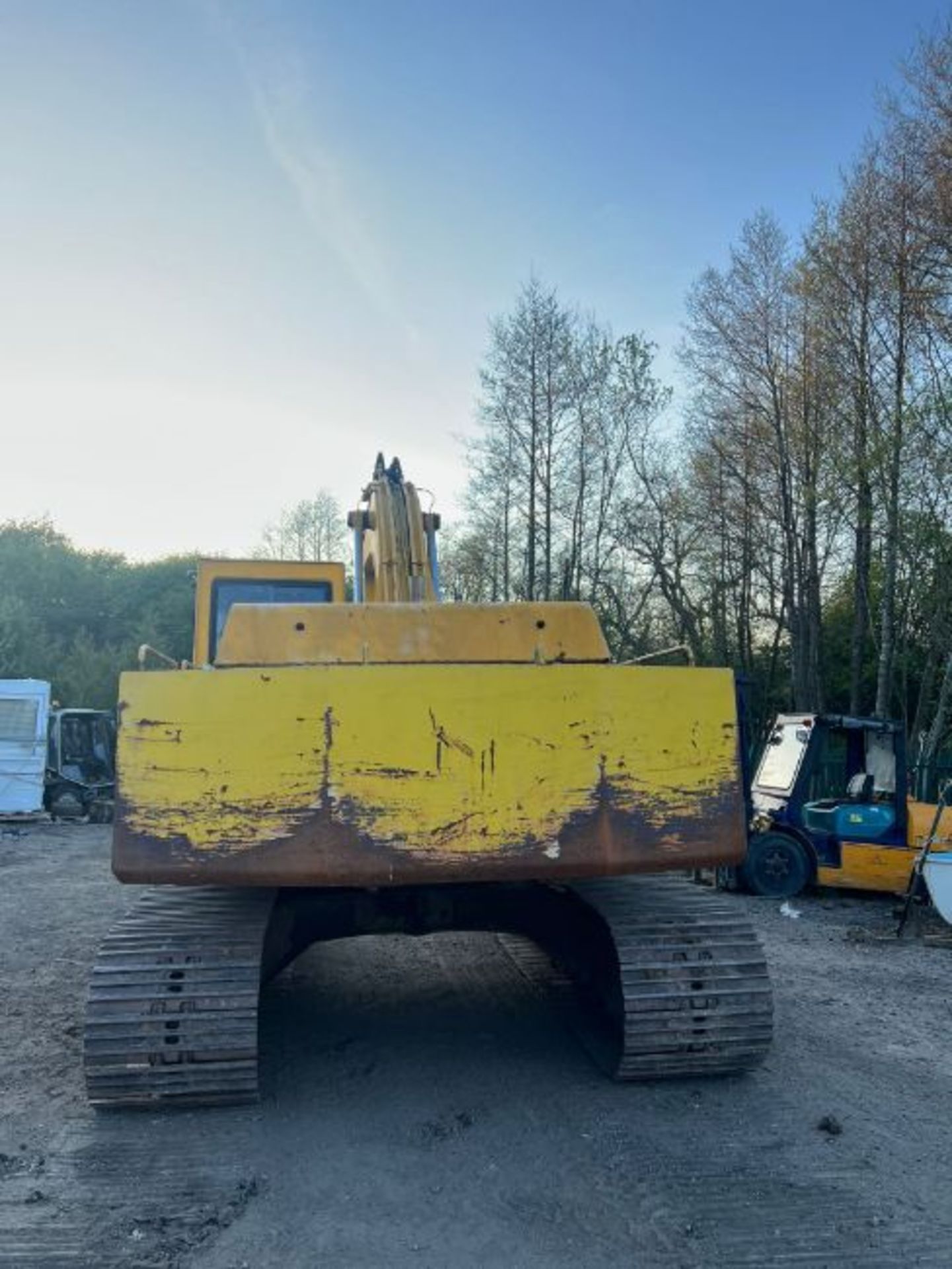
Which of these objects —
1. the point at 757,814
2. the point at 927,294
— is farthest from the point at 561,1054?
the point at 927,294

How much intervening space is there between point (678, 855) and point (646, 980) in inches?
26.2

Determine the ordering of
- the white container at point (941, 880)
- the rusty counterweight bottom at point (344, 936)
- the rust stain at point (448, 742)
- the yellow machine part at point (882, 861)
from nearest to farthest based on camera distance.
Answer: the rust stain at point (448, 742) → the rusty counterweight bottom at point (344, 936) → the white container at point (941, 880) → the yellow machine part at point (882, 861)

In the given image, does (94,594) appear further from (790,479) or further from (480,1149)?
(480,1149)

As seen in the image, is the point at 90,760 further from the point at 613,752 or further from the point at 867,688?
the point at 613,752

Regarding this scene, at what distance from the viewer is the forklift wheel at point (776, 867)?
10.7 meters

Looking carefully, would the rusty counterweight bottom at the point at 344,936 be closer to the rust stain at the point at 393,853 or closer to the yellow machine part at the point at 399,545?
the rust stain at the point at 393,853

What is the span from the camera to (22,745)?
20312mm

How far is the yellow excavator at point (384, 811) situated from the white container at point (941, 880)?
4.53 meters

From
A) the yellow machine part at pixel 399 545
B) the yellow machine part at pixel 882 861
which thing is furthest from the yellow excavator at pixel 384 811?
the yellow machine part at pixel 882 861

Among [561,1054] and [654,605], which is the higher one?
[654,605]

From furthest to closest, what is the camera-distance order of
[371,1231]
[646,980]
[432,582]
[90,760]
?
1. [90,760]
2. [432,582]
3. [646,980]
4. [371,1231]

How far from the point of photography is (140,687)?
13.2 feet

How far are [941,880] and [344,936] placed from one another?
5425 millimetres

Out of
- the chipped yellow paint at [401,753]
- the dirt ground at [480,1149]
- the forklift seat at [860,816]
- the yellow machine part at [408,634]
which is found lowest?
the dirt ground at [480,1149]
